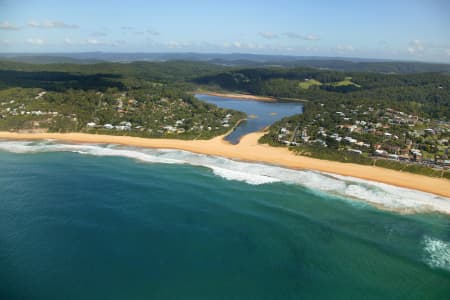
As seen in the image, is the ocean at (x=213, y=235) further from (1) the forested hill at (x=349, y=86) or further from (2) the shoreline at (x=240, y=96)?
(2) the shoreline at (x=240, y=96)

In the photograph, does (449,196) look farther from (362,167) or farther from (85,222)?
(85,222)

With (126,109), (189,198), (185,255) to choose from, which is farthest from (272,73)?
(185,255)

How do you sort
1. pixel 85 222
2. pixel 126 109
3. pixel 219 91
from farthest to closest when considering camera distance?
pixel 219 91
pixel 126 109
pixel 85 222

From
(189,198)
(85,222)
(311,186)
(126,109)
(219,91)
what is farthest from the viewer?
(219,91)

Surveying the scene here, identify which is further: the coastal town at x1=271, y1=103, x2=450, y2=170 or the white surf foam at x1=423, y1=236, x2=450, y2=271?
the coastal town at x1=271, y1=103, x2=450, y2=170

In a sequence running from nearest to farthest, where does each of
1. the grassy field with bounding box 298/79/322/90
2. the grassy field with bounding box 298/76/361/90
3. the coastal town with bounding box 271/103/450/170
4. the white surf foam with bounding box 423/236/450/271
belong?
the white surf foam with bounding box 423/236/450/271 < the coastal town with bounding box 271/103/450/170 < the grassy field with bounding box 298/76/361/90 < the grassy field with bounding box 298/79/322/90

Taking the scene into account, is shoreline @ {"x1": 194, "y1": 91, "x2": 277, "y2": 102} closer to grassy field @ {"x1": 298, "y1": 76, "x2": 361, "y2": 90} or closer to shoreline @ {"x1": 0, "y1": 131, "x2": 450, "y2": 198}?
grassy field @ {"x1": 298, "y1": 76, "x2": 361, "y2": 90}

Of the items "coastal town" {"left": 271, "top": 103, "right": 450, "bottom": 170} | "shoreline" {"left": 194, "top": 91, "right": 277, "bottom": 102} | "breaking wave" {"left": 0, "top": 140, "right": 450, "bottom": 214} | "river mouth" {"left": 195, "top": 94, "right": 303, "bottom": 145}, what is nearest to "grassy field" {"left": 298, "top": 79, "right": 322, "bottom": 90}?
"shoreline" {"left": 194, "top": 91, "right": 277, "bottom": 102}
